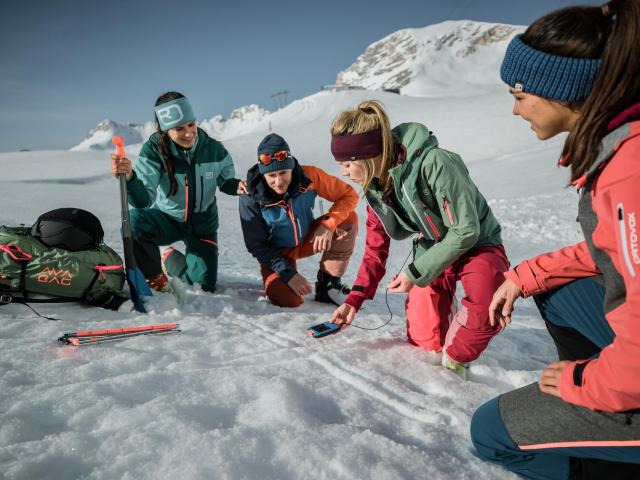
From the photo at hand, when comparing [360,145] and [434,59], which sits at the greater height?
[434,59]

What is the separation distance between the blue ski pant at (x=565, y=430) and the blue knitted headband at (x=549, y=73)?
825 mm

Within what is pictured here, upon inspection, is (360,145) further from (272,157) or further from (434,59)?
(434,59)

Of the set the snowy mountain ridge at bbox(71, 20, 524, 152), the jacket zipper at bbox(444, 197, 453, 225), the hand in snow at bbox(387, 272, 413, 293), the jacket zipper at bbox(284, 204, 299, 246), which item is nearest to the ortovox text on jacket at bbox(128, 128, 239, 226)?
the jacket zipper at bbox(284, 204, 299, 246)

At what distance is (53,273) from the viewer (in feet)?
8.73

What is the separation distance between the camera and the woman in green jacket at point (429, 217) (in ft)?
7.32

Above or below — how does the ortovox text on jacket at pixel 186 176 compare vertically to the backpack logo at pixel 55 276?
above

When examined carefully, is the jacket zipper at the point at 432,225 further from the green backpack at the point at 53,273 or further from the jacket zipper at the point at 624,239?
the green backpack at the point at 53,273

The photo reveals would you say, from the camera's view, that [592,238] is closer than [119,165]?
Yes

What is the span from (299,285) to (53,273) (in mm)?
1731

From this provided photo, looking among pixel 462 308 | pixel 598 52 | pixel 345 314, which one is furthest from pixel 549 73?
pixel 345 314

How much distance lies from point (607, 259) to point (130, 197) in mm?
3289

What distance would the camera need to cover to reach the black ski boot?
12.1ft

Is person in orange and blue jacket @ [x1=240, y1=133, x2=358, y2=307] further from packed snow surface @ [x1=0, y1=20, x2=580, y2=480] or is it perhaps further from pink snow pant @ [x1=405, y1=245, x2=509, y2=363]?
pink snow pant @ [x1=405, y1=245, x2=509, y2=363]

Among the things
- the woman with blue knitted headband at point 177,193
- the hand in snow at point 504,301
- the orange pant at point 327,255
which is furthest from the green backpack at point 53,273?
the hand in snow at point 504,301
